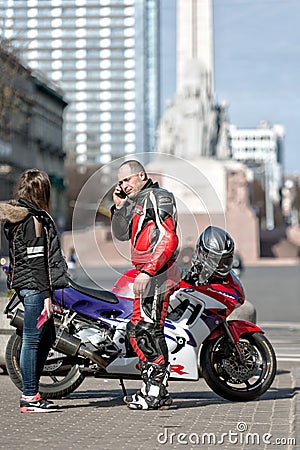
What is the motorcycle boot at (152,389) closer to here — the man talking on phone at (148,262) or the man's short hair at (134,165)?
the man talking on phone at (148,262)

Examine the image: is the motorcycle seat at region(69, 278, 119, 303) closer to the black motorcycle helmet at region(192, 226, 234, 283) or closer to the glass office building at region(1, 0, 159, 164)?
the black motorcycle helmet at region(192, 226, 234, 283)

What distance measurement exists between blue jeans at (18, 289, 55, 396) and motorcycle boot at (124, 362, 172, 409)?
28.9 inches

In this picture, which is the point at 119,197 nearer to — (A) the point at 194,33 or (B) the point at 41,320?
(B) the point at 41,320

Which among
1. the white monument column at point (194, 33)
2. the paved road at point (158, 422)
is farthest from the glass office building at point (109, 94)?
the paved road at point (158, 422)

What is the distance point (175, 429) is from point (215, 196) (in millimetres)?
1869

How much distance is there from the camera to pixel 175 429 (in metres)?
7.51

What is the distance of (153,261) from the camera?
26.5 feet

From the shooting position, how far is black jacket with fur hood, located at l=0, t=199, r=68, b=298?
8.16m

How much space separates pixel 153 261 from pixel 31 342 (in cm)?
108

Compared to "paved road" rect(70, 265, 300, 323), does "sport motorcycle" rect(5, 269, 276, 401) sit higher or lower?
higher

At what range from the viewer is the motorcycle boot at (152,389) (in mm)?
8211

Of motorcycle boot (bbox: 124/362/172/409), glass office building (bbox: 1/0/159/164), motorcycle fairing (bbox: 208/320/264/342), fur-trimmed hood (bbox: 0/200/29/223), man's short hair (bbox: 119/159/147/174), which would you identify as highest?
glass office building (bbox: 1/0/159/164)

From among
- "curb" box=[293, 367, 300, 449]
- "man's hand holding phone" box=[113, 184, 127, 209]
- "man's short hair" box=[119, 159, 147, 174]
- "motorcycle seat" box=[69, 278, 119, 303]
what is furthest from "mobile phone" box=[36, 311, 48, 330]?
"curb" box=[293, 367, 300, 449]

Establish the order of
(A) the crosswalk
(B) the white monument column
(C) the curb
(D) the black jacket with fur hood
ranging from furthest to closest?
(B) the white monument column < (A) the crosswalk < (D) the black jacket with fur hood < (C) the curb
